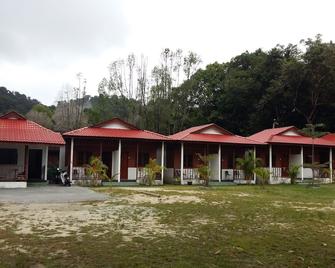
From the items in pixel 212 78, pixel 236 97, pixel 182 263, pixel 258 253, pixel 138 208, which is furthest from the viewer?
pixel 212 78

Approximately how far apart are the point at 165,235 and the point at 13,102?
217 feet

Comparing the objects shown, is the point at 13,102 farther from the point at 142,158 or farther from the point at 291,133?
the point at 291,133

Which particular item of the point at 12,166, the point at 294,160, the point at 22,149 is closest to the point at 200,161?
the point at 294,160

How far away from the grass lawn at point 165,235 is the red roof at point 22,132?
380 inches

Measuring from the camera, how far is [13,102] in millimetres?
68938

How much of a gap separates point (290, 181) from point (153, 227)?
68.6ft

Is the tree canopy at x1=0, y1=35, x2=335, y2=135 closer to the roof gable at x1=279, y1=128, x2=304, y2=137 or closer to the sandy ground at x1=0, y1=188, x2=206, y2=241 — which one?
the roof gable at x1=279, y1=128, x2=304, y2=137

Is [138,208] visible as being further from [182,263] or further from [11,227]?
[182,263]

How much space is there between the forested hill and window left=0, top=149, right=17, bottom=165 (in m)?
39.8

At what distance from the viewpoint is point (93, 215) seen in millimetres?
11156

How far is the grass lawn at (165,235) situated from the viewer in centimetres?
669

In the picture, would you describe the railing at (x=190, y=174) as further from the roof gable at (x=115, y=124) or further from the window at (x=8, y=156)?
the window at (x=8, y=156)

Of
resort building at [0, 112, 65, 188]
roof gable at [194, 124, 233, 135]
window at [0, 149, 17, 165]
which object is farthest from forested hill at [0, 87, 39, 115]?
roof gable at [194, 124, 233, 135]

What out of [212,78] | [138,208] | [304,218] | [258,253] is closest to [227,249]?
[258,253]
